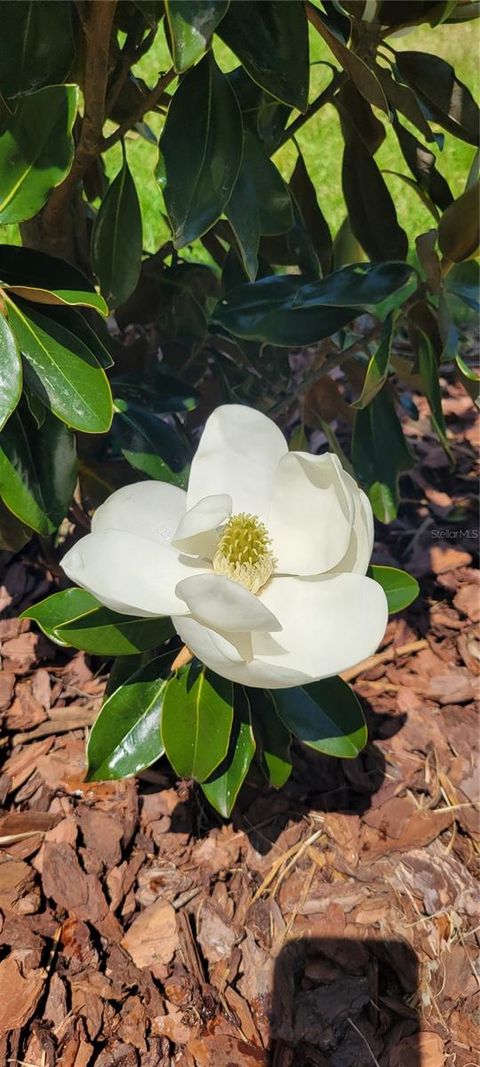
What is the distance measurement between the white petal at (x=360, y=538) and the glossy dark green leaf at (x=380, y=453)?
1.90ft

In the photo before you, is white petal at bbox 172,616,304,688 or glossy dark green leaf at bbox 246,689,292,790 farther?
glossy dark green leaf at bbox 246,689,292,790

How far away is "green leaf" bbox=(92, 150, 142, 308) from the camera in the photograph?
4.93 ft

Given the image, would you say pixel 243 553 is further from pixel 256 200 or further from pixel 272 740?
pixel 256 200

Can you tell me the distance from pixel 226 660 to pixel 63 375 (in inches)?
20.0

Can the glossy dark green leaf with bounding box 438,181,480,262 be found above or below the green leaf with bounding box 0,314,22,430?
below

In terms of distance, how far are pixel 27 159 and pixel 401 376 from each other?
1.01 m

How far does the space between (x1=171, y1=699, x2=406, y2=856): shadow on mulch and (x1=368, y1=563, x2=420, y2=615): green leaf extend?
53 centimetres

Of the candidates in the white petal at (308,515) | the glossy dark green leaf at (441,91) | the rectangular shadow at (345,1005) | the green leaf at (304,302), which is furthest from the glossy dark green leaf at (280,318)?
the rectangular shadow at (345,1005)

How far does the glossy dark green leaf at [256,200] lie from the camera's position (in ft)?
4.58

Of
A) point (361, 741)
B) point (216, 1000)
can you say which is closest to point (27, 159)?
point (361, 741)

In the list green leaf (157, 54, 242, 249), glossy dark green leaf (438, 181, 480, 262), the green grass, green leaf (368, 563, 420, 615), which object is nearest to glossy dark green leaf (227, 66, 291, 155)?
green leaf (157, 54, 242, 249)

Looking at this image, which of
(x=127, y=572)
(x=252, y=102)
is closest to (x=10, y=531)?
(x=127, y=572)

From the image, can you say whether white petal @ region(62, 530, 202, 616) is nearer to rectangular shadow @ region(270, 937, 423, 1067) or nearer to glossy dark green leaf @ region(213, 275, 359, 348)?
glossy dark green leaf @ region(213, 275, 359, 348)

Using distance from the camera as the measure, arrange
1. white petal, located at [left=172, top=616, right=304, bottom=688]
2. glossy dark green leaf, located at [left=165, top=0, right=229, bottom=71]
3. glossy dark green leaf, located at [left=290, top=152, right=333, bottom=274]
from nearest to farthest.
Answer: glossy dark green leaf, located at [left=165, top=0, right=229, bottom=71] → white petal, located at [left=172, top=616, right=304, bottom=688] → glossy dark green leaf, located at [left=290, top=152, right=333, bottom=274]
